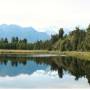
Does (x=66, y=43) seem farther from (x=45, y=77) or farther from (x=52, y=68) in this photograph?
(x=45, y=77)

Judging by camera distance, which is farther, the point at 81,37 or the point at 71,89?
the point at 81,37

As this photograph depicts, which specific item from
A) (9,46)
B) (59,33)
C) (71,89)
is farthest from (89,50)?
(9,46)

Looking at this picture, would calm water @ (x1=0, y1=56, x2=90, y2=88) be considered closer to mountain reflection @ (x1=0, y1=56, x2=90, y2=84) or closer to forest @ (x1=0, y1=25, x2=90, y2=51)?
mountain reflection @ (x1=0, y1=56, x2=90, y2=84)

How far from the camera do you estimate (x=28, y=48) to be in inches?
4149

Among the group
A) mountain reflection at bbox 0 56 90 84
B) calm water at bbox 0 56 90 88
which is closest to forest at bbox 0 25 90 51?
mountain reflection at bbox 0 56 90 84

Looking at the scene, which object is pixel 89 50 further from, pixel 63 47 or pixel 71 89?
pixel 71 89

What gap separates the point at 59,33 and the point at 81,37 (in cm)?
1814

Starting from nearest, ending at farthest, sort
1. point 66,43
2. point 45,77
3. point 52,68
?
point 45,77, point 52,68, point 66,43

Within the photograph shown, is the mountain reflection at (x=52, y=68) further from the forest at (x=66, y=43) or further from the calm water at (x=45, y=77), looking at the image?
the forest at (x=66, y=43)

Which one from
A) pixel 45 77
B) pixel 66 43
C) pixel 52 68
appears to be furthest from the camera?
pixel 66 43

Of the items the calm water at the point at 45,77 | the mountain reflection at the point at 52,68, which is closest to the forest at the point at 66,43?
the mountain reflection at the point at 52,68

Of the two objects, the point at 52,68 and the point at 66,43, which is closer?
the point at 52,68

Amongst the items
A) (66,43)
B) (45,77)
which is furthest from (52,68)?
(66,43)

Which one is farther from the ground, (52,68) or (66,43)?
(66,43)
